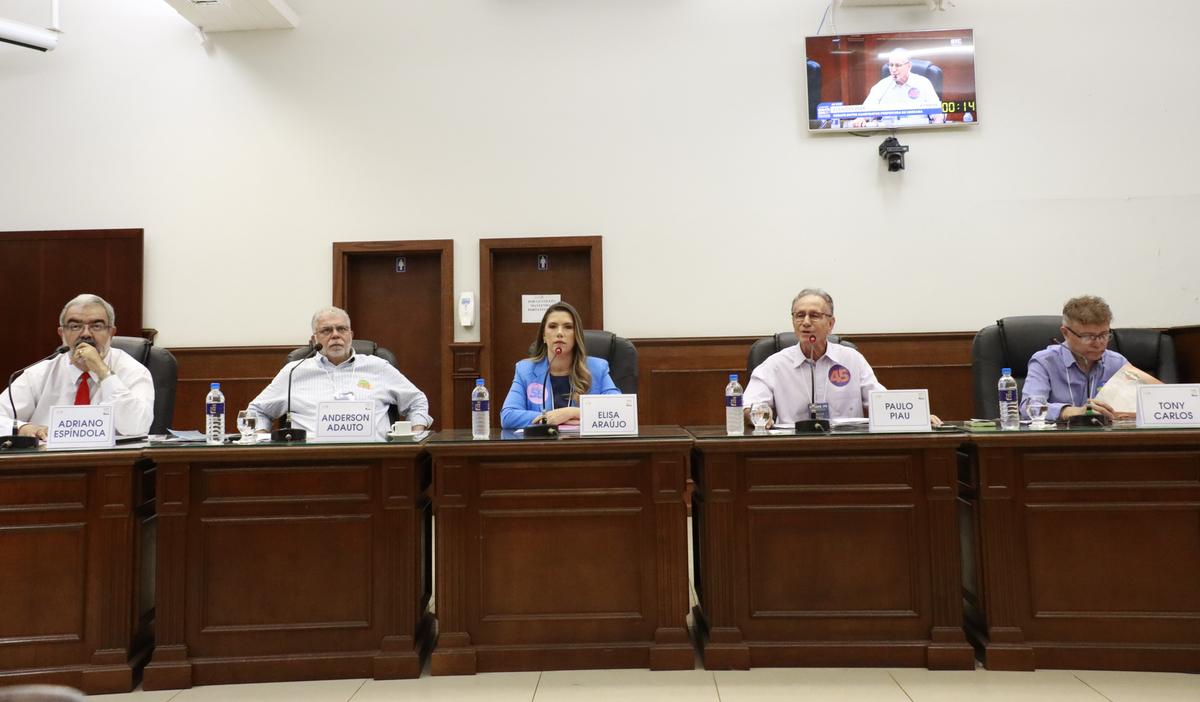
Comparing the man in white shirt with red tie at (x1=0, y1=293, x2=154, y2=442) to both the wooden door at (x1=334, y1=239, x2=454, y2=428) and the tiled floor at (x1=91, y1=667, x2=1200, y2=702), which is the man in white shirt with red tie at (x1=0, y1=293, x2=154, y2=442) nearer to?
the tiled floor at (x1=91, y1=667, x2=1200, y2=702)

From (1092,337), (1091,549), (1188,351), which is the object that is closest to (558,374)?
(1091,549)

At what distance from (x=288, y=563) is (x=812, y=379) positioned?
2.04m

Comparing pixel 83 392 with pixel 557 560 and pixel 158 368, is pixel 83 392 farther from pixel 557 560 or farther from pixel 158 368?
pixel 557 560

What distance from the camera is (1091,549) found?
2.09m

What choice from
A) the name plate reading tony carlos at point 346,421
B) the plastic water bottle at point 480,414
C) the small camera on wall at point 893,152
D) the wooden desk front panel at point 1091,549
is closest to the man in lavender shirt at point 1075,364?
the wooden desk front panel at point 1091,549

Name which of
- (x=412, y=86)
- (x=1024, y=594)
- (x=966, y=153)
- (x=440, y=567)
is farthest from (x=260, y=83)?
(x=1024, y=594)

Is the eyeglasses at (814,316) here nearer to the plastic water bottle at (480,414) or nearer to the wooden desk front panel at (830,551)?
the wooden desk front panel at (830,551)

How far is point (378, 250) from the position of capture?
4586 millimetres

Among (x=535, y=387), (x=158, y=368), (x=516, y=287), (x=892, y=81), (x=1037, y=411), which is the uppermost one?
(x=892, y=81)

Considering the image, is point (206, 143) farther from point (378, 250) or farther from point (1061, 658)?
→ point (1061, 658)

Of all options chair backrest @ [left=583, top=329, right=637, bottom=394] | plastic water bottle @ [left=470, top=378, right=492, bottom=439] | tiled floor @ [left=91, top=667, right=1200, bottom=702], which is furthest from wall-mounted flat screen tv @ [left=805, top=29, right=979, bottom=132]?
tiled floor @ [left=91, top=667, right=1200, bottom=702]

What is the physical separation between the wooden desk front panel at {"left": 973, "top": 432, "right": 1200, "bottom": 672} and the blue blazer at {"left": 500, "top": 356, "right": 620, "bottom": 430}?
142cm

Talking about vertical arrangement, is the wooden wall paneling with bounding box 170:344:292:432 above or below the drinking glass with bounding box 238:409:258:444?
above

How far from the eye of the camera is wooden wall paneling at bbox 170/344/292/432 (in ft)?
14.9
